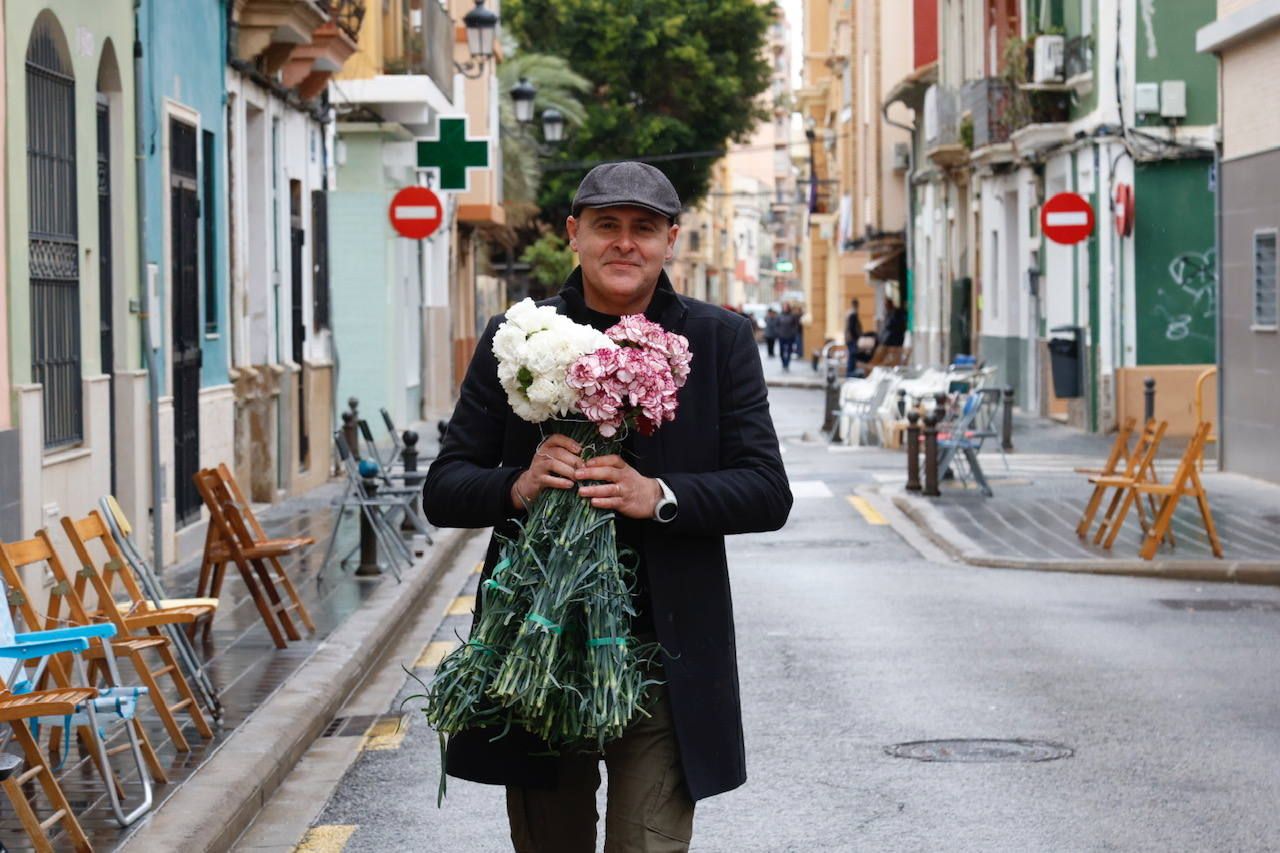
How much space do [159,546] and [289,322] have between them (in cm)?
765

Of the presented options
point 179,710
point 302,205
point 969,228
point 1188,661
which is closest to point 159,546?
point 179,710

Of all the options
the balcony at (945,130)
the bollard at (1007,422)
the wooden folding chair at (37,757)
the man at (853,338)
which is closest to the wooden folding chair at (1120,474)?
the bollard at (1007,422)

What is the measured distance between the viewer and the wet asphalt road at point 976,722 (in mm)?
7305

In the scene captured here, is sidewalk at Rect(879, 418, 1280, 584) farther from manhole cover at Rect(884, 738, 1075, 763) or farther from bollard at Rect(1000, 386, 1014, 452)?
manhole cover at Rect(884, 738, 1075, 763)

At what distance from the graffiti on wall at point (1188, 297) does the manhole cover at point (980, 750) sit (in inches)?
788

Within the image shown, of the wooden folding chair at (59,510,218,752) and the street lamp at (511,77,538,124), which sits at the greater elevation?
the street lamp at (511,77,538,124)

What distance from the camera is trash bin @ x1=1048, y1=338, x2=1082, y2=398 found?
29188mm

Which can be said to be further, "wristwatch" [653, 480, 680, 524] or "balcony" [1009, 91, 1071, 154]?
"balcony" [1009, 91, 1071, 154]

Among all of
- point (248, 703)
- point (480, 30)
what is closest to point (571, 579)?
point (248, 703)

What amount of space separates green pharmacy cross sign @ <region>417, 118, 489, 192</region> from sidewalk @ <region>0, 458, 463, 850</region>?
880 centimetres

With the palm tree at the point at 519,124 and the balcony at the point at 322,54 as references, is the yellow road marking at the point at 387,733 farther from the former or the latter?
the palm tree at the point at 519,124

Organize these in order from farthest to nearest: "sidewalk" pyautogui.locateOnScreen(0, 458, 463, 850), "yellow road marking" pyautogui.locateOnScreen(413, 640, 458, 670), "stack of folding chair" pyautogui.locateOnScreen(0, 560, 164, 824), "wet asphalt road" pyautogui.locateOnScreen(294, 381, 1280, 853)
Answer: "yellow road marking" pyautogui.locateOnScreen(413, 640, 458, 670) → "wet asphalt road" pyautogui.locateOnScreen(294, 381, 1280, 853) → "sidewalk" pyautogui.locateOnScreen(0, 458, 463, 850) → "stack of folding chair" pyautogui.locateOnScreen(0, 560, 164, 824)

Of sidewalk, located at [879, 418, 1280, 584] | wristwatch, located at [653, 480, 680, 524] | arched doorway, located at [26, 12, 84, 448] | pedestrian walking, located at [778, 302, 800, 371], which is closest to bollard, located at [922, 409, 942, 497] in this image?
sidewalk, located at [879, 418, 1280, 584]

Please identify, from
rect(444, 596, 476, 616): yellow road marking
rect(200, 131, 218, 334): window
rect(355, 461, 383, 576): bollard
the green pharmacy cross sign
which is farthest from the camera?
the green pharmacy cross sign
